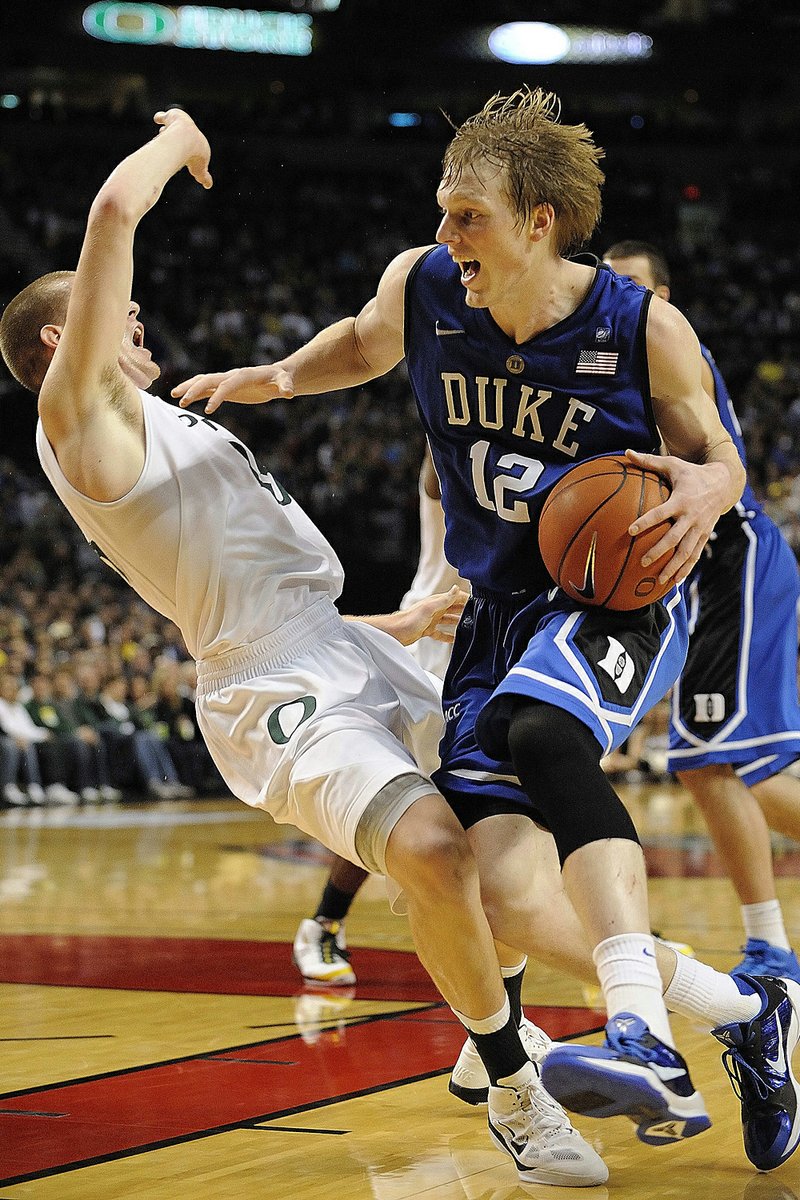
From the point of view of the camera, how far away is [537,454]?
3.45m

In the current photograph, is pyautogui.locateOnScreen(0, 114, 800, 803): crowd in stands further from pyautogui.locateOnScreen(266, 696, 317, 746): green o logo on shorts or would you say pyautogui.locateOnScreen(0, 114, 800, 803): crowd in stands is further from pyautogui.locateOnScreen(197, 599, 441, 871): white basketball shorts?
pyautogui.locateOnScreen(266, 696, 317, 746): green o logo on shorts

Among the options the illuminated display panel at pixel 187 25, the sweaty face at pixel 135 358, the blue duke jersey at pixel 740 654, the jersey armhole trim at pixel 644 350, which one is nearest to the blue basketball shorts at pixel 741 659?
the blue duke jersey at pixel 740 654

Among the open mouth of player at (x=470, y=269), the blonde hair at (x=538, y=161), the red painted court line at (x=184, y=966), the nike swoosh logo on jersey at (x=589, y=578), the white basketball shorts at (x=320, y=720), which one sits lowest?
the red painted court line at (x=184, y=966)

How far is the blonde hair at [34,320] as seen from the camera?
3654 mm

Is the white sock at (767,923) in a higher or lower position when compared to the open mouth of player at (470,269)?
lower

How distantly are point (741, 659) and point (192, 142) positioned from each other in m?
2.46

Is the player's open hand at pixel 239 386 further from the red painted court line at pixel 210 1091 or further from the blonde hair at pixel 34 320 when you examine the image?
the red painted court line at pixel 210 1091

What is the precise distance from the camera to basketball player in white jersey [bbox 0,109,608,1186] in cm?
316

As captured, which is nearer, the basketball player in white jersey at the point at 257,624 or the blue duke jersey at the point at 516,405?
the basketball player in white jersey at the point at 257,624

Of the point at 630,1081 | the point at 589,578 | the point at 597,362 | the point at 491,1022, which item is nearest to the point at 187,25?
the point at 597,362

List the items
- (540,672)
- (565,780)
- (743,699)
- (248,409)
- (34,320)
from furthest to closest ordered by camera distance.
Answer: (248,409), (743,699), (34,320), (540,672), (565,780)

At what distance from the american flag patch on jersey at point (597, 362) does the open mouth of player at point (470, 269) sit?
284 millimetres

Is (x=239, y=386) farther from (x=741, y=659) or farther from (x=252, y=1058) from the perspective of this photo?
(x=741, y=659)

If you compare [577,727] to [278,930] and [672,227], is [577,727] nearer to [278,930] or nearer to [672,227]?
[278,930]
